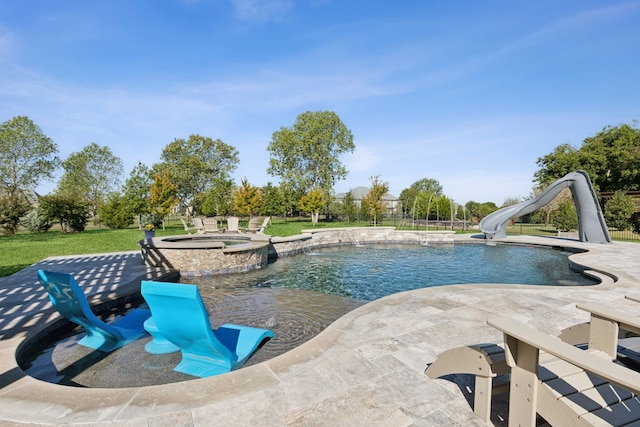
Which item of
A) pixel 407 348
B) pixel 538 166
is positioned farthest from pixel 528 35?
pixel 538 166

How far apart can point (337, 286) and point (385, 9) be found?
10.6 meters

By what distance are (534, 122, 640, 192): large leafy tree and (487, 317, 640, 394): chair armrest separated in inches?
1559

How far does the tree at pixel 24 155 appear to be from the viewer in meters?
28.9

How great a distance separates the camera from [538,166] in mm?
38250

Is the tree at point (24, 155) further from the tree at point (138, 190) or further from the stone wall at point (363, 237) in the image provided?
the stone wall at point (363, 237)

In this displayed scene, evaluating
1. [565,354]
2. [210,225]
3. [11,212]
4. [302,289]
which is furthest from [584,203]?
[11,212]

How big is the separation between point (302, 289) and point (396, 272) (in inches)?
143

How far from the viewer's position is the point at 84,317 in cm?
416

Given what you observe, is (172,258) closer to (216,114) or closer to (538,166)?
(216,114)

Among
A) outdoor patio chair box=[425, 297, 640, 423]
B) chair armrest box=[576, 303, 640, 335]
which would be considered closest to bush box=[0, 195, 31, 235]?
outdoor patio chair box=[425, 297, 640, 423]

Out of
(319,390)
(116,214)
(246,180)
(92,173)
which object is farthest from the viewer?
(92,173)

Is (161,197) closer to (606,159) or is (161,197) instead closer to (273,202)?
(273,202)

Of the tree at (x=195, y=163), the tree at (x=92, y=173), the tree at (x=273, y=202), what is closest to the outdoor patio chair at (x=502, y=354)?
the tree at (x=273, y=202)

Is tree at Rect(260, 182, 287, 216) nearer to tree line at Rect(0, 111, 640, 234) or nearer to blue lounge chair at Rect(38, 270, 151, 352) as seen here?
tree line at Rect(0, 111, 640, 234)
